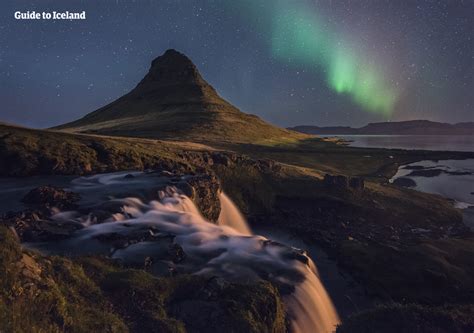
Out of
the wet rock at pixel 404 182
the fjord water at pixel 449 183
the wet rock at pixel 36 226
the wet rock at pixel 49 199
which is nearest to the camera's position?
the wet rock at pixel 36 226

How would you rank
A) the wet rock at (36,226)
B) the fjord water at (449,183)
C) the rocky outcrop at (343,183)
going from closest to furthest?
1. the wet rock at (36,226)
2. the rocky outcrop at (343,183)
3. the fjord water at (449,183)

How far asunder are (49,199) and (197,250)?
1054 centimetres

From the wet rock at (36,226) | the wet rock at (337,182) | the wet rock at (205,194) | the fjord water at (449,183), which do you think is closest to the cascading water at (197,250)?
the wet rock at (36,226)

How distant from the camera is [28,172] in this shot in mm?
28672

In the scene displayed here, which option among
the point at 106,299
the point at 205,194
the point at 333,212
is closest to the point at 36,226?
the point at 106,299

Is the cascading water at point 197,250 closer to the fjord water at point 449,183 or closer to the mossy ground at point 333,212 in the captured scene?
the mossy ground at point 333,212

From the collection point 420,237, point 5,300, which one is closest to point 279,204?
point 420,237

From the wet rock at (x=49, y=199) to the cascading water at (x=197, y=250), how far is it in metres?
1.51

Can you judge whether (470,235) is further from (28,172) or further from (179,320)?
(28,172)

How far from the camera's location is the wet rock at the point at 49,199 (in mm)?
21766

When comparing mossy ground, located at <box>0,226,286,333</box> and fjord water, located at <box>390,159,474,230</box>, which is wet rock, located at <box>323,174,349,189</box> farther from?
mossy ground, located at <box>0,226,286,333</box>

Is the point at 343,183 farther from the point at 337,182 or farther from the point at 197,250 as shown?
the point at 197,250

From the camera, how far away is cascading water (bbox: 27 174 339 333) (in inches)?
601

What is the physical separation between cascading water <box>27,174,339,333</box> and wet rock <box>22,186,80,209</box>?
1.51 m
